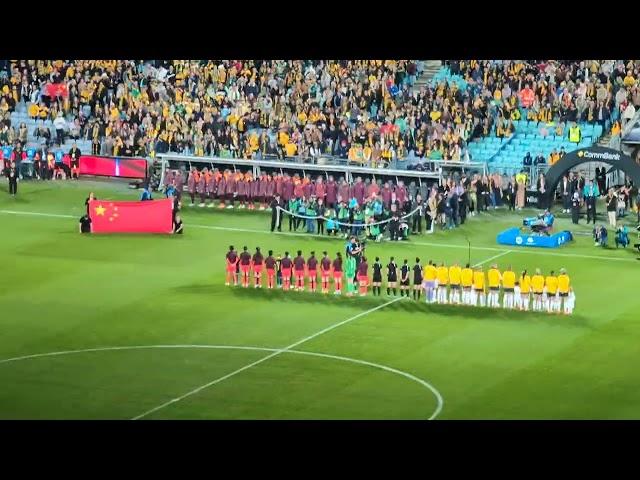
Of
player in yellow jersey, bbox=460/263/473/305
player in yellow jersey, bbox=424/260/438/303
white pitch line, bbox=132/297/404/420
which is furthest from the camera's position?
player in yellow jersey, bbox=424/260/438/303

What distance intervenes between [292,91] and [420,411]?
3057cm

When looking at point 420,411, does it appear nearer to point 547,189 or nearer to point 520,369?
point 520,369

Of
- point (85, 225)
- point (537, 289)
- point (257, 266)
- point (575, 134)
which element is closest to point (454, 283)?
point (537, 289)

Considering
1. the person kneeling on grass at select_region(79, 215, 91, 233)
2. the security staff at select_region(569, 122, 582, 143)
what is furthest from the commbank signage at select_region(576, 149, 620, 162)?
the person kneeling on grass at select_region(79, 215, 91, 233)

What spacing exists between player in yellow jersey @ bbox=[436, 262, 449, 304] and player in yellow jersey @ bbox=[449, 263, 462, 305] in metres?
0.13

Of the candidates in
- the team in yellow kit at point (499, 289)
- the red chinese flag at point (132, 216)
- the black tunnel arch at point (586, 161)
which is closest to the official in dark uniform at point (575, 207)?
the black tunnel arch at point (586, 161)

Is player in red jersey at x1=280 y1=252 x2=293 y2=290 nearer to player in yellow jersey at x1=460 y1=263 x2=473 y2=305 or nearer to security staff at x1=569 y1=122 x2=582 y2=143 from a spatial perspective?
player in yellow jersey at x1=460 y1=263 x2=473 y2=305

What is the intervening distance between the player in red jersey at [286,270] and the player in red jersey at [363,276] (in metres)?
1.89

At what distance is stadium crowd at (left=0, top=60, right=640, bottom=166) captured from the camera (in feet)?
187

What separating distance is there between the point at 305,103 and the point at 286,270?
18.9 m

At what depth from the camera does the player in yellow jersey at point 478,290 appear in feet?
133

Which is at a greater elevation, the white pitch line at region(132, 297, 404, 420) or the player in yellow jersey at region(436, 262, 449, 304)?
the player in yellow jersey at region(436, 262, 449, 304)

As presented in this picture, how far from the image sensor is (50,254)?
47.7m

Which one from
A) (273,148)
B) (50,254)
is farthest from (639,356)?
(273,148)
